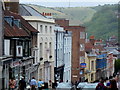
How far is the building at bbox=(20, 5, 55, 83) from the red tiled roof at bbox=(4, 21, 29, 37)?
572 centimetres

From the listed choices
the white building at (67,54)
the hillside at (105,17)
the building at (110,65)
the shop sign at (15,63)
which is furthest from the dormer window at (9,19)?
the building at (110,65)

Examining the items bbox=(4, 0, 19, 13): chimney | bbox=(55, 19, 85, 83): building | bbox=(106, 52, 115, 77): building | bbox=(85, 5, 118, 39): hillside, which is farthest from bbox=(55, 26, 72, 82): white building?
bbox=(106, 52, 115, 77): building

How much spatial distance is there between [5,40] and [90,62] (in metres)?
46.8

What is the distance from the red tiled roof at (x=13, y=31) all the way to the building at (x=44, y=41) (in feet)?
18.8

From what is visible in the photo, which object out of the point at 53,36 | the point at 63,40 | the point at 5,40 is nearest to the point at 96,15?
the point at 63,40

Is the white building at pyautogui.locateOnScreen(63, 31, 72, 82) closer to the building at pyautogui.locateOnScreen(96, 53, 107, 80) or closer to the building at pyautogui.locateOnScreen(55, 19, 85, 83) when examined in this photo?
the building at pyautogui.locateOnScreen(55, 19, 85, 83)

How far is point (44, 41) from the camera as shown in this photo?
55.7 metres

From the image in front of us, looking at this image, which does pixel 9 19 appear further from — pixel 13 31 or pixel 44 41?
pixel 44 41

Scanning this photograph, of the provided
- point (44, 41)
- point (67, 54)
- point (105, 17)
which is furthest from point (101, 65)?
point (44, 41)

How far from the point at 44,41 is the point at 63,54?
1142 centimetres

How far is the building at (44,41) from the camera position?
52.8 m

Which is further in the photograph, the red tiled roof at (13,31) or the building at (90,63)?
the building at (90,63)

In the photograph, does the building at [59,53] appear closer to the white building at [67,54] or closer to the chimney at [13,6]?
the white building at [67,54]

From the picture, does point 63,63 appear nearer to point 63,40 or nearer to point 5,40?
point 63,40
